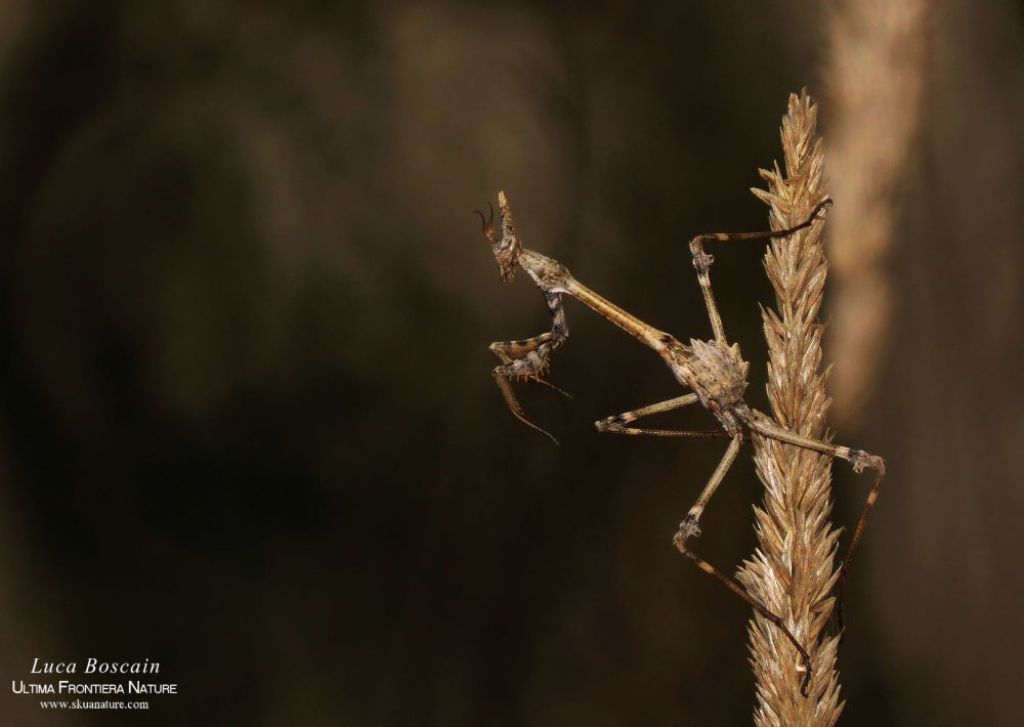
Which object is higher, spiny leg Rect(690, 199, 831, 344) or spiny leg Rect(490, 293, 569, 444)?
spiny leg Rect(690, 199, 831, 344)

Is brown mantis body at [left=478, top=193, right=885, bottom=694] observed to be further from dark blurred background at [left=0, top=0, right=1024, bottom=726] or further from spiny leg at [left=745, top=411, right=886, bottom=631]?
dark blurred background at [left=0, top=0, right=1024, bottom=726]

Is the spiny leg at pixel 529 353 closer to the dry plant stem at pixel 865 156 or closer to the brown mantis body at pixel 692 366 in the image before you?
the brown mantis body at pixel 692 366

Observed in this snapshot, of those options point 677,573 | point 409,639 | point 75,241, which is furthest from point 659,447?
point 75,241

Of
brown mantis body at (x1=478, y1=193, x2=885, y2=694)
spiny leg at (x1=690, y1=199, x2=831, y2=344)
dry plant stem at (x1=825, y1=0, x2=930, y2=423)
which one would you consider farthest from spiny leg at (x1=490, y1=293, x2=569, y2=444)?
dry plant stem at (x1=825, y1=0, x2=930, y2=423)

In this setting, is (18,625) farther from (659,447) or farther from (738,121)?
(738,121)

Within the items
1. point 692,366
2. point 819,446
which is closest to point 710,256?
point 692,366

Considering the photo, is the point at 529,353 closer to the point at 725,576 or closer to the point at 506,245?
the point at 506,245
